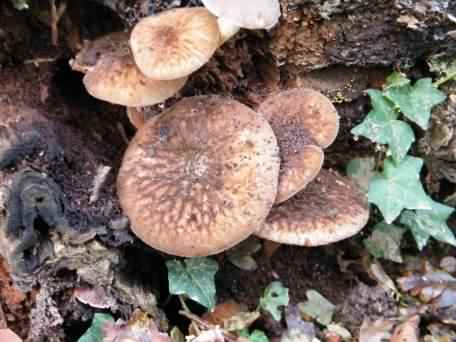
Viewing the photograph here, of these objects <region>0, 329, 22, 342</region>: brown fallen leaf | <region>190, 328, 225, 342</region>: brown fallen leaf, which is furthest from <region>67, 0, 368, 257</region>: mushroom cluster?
<region>0, 329, 22, 342</region>: brown fallen leaf

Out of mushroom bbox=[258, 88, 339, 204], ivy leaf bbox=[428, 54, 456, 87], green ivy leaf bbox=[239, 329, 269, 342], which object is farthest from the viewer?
ivy leaf bbox=[428, 54, 456, 87]

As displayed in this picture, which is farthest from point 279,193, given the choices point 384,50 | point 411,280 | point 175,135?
point 411,280

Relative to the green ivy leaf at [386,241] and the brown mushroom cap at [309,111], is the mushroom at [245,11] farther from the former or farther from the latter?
the green ivy leaf at [386,241]

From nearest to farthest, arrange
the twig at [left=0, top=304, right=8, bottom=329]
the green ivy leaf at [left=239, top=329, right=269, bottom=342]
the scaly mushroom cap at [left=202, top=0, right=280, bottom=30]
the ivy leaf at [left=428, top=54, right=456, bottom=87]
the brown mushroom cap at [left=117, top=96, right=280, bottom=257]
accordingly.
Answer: the scaly mushroom cap at [left=202, top=0, right=280, bottom=30] < the brown mushroom cap at [left=117, top=96, right=280, bottom=257] < the twig at [left=0, top=304, right=8, bottom=329] < the green ivy leaf at [left=239, top=329, right=269, bottom=342] < the ivy leaf at [left=428, top=54, right=456, bottom=87]

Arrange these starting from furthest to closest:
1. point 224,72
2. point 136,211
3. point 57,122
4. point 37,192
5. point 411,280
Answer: point 411,280 → point 224,72 → point 57,122 → point 136,211 → point 37,192

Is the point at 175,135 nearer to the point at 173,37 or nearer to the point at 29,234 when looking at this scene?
the point at 173,37

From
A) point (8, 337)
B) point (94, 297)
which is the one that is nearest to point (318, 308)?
point (94, 297)

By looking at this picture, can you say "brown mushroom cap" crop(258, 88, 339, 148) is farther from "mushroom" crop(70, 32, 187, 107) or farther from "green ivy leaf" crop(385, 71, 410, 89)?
"mushroom" crop(70, 32, 187, 107)
